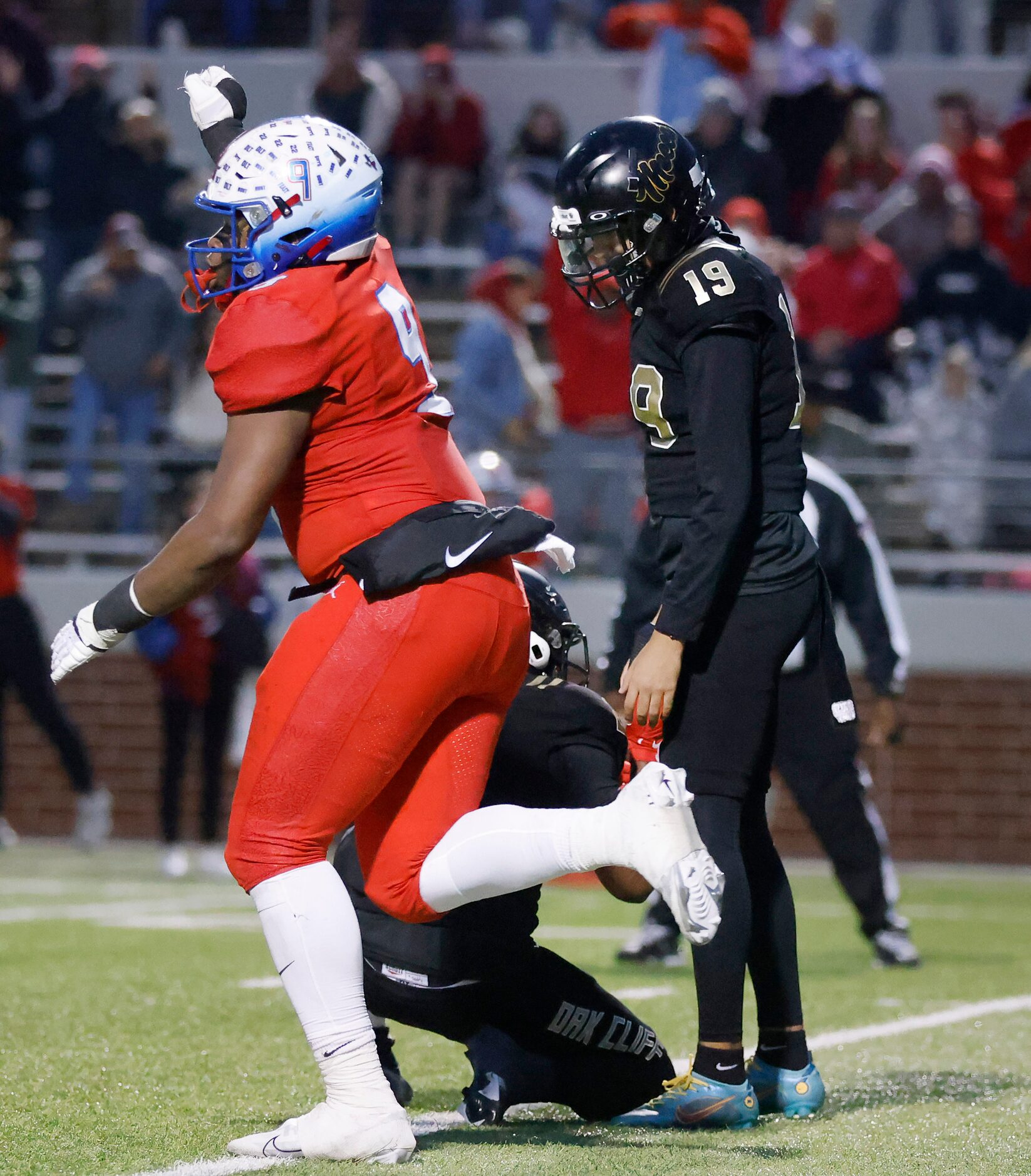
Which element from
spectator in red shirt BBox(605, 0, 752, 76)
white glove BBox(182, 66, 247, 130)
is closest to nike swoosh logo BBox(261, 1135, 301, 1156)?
white glove BBox(182, 66, 247, 130)

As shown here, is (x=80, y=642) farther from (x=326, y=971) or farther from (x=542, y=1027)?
(x=542, y=1027)

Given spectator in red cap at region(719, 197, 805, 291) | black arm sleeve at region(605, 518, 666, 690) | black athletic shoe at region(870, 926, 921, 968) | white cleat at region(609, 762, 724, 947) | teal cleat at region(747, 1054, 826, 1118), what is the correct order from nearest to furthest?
white cleat at region(609, 762, 724, 947) → teal cleat at region(747, 1054, 826, 1118) → black arm sleeve at region(605, 518, 666, 690) → black athletic shoe at region(870, 926, 921, 968) → spectator in red cap at region(719, 197, 805, 291)

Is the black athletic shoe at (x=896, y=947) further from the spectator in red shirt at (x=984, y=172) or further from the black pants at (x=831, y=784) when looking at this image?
the spectator in red shirt at (x=984, y=172)

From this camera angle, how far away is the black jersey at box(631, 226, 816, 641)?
11.7ft

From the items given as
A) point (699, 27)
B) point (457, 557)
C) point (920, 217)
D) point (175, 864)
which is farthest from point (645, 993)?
point (699, 27)

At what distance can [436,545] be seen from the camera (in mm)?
3344

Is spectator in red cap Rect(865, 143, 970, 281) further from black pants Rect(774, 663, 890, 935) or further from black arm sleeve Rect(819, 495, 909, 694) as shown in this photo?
black pants Rect(774, 663, 890, 935)

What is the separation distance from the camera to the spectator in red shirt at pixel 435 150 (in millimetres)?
14203

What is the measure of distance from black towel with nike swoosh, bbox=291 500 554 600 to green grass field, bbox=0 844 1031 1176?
1.02 m

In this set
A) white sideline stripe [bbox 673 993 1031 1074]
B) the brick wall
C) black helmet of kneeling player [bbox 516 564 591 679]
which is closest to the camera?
black helmet of kneeling player [bbox 516 564 591 679]

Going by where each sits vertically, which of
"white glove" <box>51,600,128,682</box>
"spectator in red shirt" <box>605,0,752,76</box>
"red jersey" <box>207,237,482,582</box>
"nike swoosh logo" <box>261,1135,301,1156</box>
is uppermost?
"red jersey" <box>207,237,482,582</box>

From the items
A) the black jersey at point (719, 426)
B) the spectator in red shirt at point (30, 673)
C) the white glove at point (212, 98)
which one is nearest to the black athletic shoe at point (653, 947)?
the black jersey at point (719, 426)

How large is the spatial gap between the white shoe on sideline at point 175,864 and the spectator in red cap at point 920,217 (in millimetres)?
6146

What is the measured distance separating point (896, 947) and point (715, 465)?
3.43 meters
